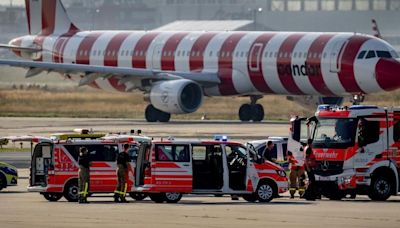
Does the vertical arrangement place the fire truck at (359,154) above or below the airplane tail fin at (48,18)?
below

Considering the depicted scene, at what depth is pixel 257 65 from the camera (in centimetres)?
6412

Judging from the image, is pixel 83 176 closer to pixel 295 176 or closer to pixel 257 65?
pixel 295 176

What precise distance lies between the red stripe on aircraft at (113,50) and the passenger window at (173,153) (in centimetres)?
3931

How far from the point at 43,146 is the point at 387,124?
26.6 feet

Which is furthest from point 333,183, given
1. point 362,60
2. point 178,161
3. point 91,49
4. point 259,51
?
point 91,49

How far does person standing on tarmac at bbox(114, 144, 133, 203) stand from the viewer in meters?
31.2

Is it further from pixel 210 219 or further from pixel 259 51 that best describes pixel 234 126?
pixel 210 219

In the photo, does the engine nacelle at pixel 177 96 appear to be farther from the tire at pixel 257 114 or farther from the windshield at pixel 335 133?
the windshield at pixel 335 133

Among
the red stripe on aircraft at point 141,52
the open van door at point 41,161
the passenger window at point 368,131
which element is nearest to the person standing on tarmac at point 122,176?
the open van door at point 41,161

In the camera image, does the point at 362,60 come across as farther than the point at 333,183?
Yes

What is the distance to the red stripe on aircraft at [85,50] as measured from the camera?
7150 centimetres

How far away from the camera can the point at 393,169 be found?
32312 millimetres

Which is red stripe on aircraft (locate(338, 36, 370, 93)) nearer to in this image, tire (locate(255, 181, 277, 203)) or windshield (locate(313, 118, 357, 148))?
windshield (locate(313, 118, 357, 148))

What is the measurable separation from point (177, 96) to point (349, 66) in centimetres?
816
